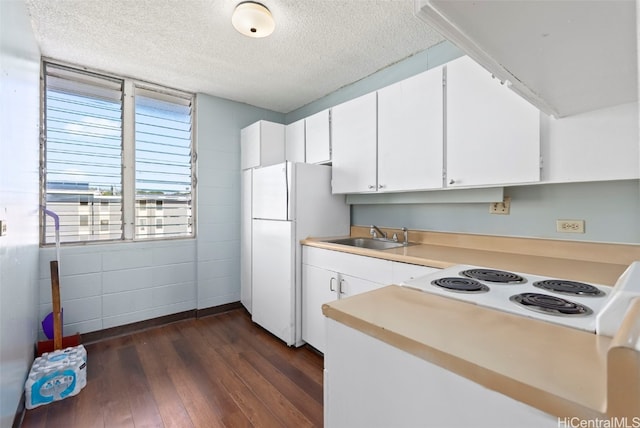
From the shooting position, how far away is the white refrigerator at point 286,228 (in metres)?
2.46

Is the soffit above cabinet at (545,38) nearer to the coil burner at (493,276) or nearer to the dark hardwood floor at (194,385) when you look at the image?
the coil burner at (493,276)

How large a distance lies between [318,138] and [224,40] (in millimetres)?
1130

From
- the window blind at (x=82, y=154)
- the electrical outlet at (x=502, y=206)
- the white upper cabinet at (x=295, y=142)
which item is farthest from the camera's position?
the white upper cabinet at (x=295, y=142)

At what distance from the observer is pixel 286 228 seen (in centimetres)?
250

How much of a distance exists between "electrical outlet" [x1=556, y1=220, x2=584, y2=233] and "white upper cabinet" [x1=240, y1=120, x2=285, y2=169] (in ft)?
8.39

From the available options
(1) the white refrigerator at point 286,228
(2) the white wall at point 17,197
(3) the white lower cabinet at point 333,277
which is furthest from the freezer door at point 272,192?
(2) the white wall at point 17,197

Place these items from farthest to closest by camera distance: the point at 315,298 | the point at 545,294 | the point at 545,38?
the point at 315,298, the point at 545,294, the point at 545,38

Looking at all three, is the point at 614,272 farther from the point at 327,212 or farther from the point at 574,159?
the point at 327,212

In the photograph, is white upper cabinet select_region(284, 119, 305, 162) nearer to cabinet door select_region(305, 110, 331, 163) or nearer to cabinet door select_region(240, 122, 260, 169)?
cabinet door select_region(305, 110, 331, 163)

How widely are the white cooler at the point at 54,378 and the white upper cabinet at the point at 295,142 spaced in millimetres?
2457

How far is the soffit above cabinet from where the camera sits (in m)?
0.60

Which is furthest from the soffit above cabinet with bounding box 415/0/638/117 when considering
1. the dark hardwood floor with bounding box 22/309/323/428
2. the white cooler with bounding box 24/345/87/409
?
the white cooler with bounding box 24/345/87/409

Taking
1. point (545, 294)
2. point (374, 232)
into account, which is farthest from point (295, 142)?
point (545, 294)

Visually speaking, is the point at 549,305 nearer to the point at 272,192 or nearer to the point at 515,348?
the point at 515,348
